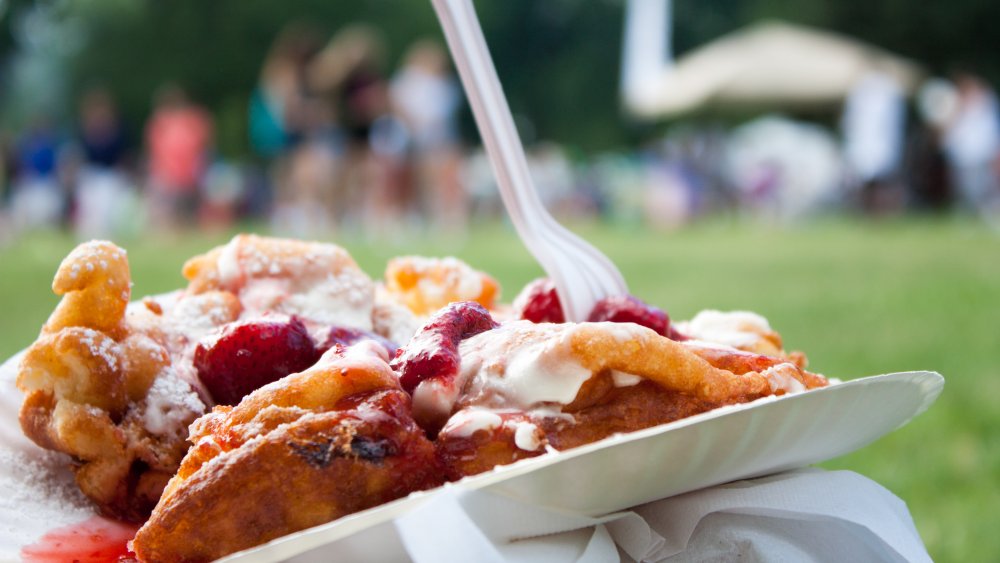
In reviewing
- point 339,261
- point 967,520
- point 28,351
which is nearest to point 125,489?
point 28,351

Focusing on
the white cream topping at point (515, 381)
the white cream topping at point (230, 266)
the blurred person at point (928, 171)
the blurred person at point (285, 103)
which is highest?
the blurred person at point (285, 103)

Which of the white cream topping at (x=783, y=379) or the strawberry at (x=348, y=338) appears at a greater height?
the strawberry at (x=348, y=338)

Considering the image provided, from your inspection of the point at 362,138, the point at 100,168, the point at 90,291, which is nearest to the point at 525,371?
the point at 90,291

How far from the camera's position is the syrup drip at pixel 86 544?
949 millimetres

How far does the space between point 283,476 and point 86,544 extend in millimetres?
272

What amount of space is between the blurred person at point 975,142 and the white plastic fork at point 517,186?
13.7 meters

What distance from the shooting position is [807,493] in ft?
3.20

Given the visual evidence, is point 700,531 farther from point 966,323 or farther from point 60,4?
point 60,4

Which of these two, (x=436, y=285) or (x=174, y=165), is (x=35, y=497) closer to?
(x=436, y=285)

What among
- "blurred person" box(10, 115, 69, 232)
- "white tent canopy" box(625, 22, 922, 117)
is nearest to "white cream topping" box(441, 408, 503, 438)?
"blurred person" box(10, 115, 69, 232)

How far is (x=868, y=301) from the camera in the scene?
5.86 metres

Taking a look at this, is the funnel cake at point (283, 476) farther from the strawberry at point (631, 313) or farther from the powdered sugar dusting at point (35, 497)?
Result: the strawberry at point (631, 313)

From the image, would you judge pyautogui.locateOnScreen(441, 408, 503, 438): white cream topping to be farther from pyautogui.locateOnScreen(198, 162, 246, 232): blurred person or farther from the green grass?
pyautogui.locateOnScreen(198, 162, 246, 232): blurred person

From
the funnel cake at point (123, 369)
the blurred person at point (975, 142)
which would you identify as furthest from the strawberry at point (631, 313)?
the blurred person at point (975, 142)
